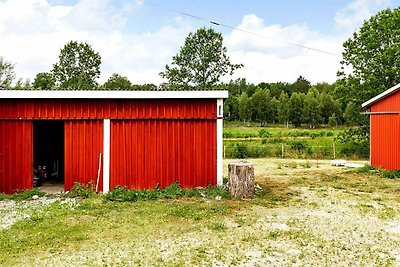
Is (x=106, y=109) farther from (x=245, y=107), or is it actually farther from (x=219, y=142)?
(x=245, y=107)

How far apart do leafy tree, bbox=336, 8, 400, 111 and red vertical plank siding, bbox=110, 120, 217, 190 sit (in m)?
15.5

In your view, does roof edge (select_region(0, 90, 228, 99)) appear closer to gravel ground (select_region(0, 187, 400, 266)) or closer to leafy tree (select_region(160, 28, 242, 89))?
gravel ground (select_region(0, 187, 400, 266))

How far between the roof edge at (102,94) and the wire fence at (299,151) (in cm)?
1238

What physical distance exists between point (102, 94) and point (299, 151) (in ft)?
49.3

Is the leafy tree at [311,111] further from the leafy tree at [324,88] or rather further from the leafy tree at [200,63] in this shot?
the leafy tree at [200,63]

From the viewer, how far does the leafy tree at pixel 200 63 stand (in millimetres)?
33812

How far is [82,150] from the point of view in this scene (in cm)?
982

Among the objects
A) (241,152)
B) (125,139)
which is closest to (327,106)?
(241,152)

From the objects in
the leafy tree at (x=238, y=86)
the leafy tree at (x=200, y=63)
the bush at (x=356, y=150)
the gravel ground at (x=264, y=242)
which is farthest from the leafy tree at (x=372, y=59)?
the leafy tree at (x=238, y=86)

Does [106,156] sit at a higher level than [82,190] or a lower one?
higher

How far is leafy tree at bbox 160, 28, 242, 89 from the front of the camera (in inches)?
1331

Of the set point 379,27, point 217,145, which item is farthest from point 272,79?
point 217,145

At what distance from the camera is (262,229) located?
266 inches

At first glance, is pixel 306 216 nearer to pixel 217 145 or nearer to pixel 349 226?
pixel 349 226
